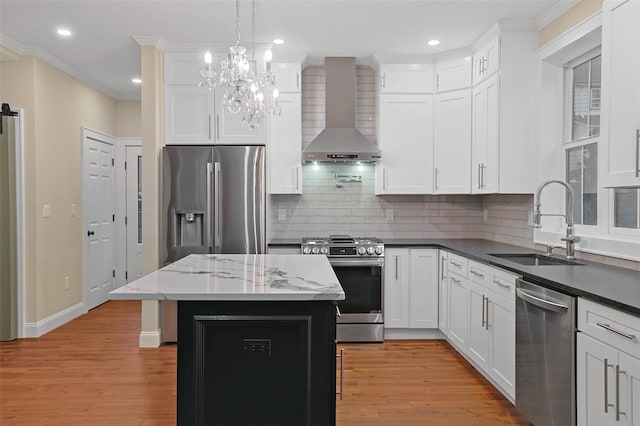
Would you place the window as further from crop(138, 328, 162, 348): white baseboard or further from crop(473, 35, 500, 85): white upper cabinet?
crop(138, 328, 162, 348): white baseboard

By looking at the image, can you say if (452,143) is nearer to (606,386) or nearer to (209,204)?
(209,204)

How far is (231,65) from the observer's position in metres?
2.61

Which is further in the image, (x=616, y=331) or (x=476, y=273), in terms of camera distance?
(x=476, y=273)

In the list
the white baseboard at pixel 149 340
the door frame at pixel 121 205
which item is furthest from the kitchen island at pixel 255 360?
the door frame at pixel 121 205

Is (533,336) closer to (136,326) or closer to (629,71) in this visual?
(629,71)

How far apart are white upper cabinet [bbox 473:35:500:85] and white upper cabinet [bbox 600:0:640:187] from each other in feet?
4.50

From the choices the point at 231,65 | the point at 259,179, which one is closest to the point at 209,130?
the point at 259,179

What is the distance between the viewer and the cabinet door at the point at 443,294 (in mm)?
4148

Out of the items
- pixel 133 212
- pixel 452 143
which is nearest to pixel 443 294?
pixel 452 143

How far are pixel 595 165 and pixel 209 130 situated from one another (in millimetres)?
3207

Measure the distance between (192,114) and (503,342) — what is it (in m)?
3.26

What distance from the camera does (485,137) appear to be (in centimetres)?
408

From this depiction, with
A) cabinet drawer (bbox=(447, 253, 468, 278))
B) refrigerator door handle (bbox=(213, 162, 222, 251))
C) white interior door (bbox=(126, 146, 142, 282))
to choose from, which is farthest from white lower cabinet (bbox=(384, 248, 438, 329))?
white interior door (bbox=(126, 146, 142, 282))

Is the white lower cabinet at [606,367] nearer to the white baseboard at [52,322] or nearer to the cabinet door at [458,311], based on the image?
the cabinet door at [458,311]
